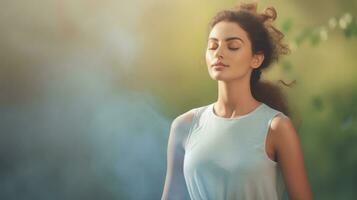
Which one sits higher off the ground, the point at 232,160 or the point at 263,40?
the point at 263,40

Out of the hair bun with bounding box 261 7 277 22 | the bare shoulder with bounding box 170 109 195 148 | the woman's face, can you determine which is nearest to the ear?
the woman's face

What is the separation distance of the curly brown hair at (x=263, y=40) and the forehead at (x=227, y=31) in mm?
11

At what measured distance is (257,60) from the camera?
5.73 feet

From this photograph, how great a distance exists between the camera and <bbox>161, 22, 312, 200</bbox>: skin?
169 centimetres

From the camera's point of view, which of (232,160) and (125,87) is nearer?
(232,160)

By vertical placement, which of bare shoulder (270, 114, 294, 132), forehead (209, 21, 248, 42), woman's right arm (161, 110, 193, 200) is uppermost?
forehead (209, 21, 248, 42)

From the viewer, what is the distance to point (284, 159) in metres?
1.69

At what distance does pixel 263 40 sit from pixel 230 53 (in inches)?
4.2

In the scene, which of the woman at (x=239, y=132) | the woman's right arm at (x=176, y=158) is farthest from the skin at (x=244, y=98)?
the woman's right arm at (x=176, y=158)

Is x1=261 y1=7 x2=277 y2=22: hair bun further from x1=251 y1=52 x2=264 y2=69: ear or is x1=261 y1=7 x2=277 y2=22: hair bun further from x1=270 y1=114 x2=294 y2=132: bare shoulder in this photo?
x1=270 y1=114 x2=294 y2=132: bare shoulder

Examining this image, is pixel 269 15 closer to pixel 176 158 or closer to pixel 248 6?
pixel 248 6

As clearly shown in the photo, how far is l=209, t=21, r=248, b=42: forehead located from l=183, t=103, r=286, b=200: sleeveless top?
0.22 metres

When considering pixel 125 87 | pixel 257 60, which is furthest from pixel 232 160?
pixel 125 87

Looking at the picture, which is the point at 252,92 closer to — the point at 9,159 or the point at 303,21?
the point at 303,21
